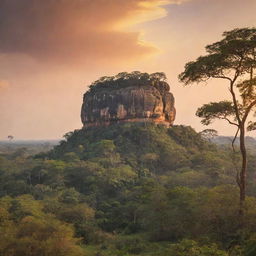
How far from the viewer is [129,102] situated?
2992 inches

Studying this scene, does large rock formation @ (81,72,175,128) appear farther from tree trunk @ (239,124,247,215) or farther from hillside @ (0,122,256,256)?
tree trunk @ (239,124,247,215)

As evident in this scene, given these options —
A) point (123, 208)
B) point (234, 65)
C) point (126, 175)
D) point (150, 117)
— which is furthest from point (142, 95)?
point (234, 65)

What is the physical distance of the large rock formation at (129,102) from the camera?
75812 mm

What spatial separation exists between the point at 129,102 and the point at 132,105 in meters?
0.94

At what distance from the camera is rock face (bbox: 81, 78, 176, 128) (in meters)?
75.7

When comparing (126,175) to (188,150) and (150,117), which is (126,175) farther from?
(150,117)

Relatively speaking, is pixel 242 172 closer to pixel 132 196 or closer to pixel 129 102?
pixel 132 196

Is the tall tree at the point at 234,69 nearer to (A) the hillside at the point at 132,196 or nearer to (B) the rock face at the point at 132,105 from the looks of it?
(A) the hillside at the point at 132,196

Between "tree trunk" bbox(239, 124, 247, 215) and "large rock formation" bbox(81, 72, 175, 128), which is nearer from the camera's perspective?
"tree trunk" bbox(239, 124, 247, 215)

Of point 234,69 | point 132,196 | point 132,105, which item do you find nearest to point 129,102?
point 132,105

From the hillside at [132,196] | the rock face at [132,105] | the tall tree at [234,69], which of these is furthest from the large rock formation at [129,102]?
the tall tree at [234,69]

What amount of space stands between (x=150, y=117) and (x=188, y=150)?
13907 millimetres

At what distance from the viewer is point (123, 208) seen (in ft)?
121

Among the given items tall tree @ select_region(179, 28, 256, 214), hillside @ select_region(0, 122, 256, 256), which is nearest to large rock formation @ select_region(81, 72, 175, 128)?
hillside @ select_region(0, 122, 256, 256)
